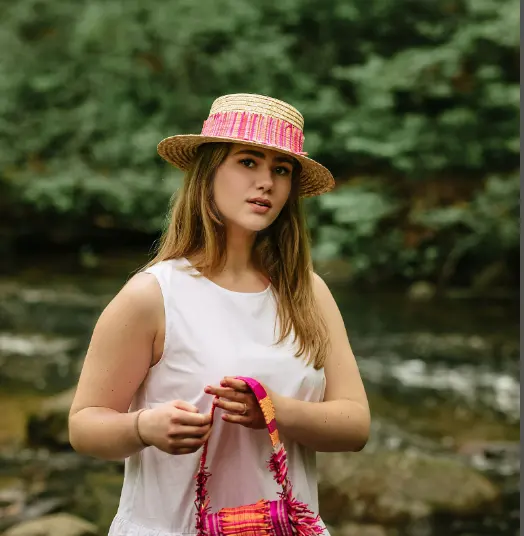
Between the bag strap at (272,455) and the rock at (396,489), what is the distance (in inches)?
122

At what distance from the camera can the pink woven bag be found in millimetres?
1172

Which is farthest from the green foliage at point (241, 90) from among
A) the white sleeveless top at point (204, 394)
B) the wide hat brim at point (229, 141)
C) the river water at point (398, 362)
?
the white sleeveless top at point (204, 394)

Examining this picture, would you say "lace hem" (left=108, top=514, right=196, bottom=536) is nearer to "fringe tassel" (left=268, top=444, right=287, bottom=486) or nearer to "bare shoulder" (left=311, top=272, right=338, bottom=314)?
"fringe tassel" (left=268, top=444, right=287, bottom=486)

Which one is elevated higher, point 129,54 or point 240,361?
point 129,54

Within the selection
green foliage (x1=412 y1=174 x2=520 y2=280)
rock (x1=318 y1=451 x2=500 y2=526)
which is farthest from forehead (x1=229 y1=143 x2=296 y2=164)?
green foliage (x1=412 y1=174 x2=520 y2=280)

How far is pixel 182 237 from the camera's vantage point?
1369mm

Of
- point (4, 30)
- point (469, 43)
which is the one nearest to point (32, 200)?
point (4, 30)

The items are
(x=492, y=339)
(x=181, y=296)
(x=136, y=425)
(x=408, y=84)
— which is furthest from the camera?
(x=408, y=84)

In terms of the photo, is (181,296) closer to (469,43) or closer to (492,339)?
(492,339)

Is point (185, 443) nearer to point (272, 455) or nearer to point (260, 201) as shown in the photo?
point (272, 455)

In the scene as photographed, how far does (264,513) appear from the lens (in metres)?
1.18

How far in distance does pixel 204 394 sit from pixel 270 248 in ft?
1.04

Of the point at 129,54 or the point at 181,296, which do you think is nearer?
the point at 181,296

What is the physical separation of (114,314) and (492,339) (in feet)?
16.2
